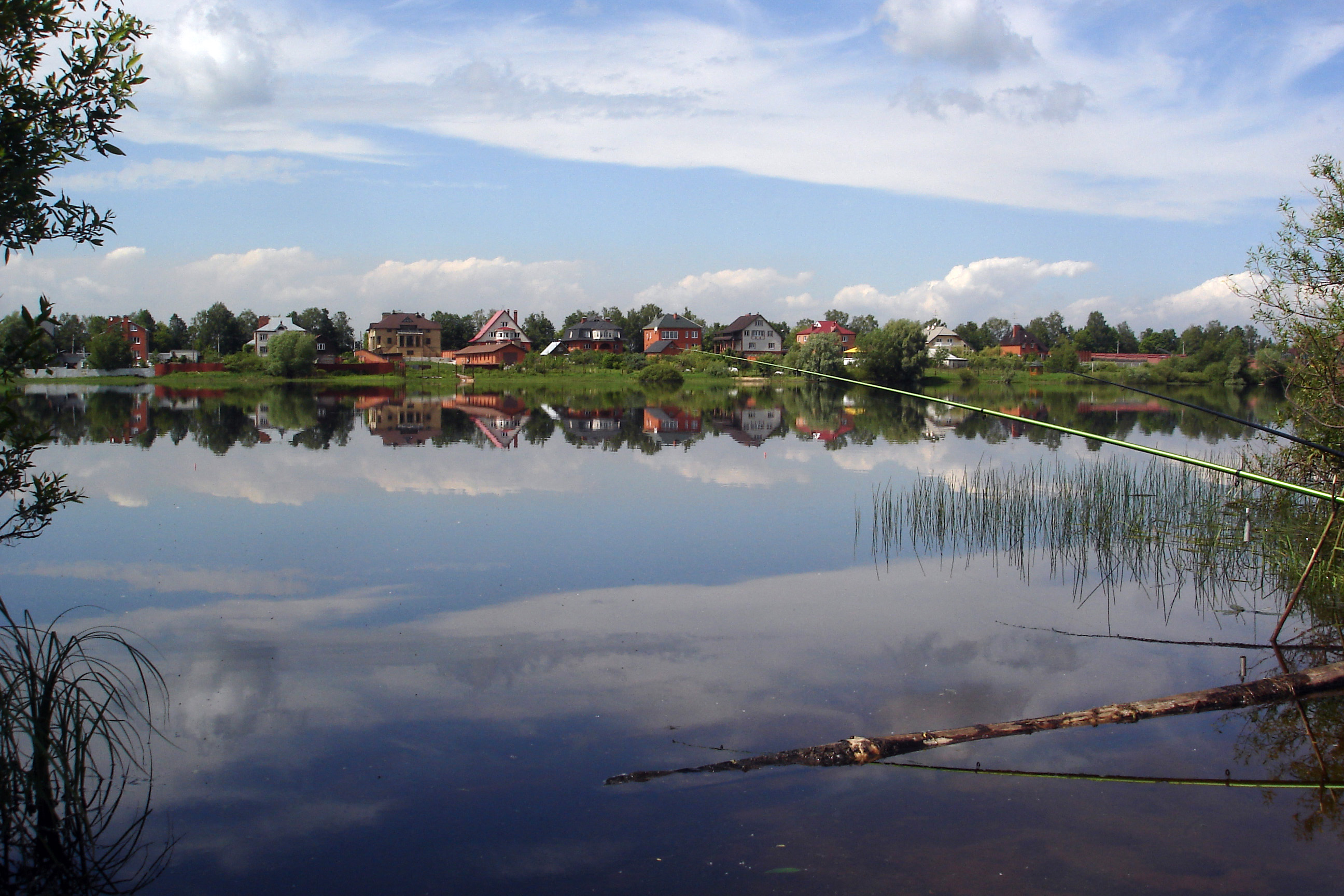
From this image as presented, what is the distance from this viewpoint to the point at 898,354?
66000 mm

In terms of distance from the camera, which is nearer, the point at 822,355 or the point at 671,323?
the point at 822,355

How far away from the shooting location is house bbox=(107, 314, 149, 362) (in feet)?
315

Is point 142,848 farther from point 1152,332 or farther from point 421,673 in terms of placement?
point 1152,332

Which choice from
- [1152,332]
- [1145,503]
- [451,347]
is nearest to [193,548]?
[1145,503]

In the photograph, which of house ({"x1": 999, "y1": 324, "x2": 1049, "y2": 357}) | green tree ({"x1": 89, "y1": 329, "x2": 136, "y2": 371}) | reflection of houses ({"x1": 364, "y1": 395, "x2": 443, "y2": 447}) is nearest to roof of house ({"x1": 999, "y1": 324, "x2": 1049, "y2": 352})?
house ({"x1": 999, "y1": 324, "x2": 1049, "y2": 357})

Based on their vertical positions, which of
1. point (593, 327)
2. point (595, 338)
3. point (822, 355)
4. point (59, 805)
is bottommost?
point (59, 805)

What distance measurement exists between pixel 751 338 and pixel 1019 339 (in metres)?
40.2

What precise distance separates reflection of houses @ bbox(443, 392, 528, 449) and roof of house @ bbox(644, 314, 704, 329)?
47585 mm

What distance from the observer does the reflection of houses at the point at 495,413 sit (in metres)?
30.5

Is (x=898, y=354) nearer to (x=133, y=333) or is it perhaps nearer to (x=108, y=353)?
(x=108, y=353)

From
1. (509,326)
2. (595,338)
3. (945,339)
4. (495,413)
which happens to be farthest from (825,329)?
(495,413)

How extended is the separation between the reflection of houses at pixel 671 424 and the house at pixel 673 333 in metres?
57.6

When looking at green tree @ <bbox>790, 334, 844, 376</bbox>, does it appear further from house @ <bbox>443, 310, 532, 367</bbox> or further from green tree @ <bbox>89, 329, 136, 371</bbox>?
green tree @ <bbox>89, 329, 136, 371</bbox>

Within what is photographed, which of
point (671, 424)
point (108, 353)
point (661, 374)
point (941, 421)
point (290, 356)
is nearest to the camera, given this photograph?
point (671, 424)
